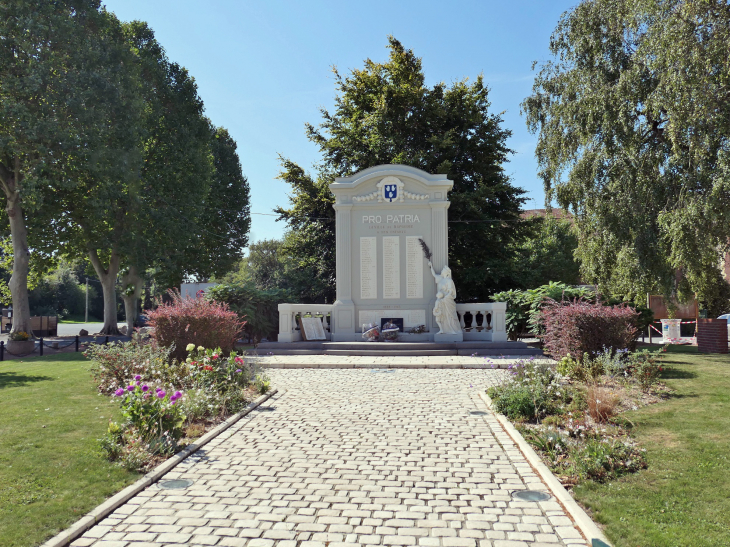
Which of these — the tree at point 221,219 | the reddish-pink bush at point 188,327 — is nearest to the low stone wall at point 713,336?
the reddish-pink bush at point 188,327

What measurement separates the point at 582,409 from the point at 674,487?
265 cm

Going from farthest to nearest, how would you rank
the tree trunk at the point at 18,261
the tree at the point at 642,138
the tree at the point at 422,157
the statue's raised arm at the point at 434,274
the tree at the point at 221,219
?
the tree at the point at 221,219 < the tree at the point at 422,157 < the tree trunk at the point at 18,261 < the statue's raised arm at the point at 434,274 < the tree at the point at 642,138

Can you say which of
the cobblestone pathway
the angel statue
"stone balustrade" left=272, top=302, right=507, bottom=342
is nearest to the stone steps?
the angel statue

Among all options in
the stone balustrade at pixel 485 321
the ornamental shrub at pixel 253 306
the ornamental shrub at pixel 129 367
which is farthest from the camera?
the ornamental shrub at pixel 253 306

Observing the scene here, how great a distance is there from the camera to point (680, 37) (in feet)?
48.1

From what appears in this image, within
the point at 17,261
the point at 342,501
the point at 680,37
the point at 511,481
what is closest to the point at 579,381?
the point at 511,481

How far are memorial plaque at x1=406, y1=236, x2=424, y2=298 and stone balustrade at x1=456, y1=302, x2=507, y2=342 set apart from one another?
59.7 inches

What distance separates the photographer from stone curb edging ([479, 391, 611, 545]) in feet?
12.4

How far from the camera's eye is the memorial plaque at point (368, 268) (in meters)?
18.5

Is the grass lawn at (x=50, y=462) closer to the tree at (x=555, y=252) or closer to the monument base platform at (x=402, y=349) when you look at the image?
the monument base platform at (x=402, y=349)

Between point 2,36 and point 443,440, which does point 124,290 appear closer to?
point 2,36

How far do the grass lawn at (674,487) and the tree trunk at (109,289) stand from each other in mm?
26443

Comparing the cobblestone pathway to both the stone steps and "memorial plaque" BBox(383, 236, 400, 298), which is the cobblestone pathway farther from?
"memorial plaque" BBox(383, 236, 400, 298)

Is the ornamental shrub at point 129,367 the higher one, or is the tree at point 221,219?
the tree at point 221,219
